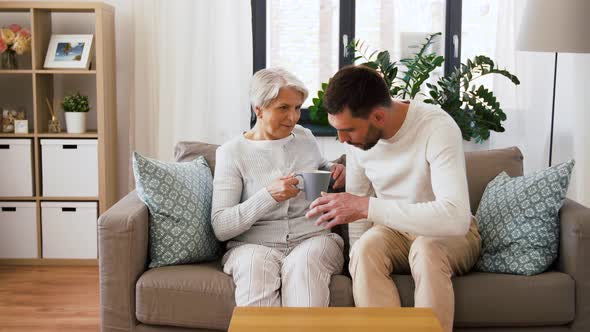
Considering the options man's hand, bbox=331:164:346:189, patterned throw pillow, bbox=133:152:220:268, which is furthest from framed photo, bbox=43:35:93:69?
man's hand, bbox=331:164:346:189

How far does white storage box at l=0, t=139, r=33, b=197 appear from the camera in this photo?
14.3 feet

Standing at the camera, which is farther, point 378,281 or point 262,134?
point 262,134

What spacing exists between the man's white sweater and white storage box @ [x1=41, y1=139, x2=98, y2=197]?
1945 mm

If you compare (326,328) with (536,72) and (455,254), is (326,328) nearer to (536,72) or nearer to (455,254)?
(455,254)

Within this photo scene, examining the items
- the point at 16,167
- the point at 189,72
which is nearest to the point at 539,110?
the point at 189,72

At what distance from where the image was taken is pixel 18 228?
4395mm

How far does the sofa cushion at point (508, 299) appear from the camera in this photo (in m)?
2.70

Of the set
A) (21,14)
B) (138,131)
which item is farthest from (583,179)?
(21,14)

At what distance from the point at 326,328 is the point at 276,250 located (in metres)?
0.87

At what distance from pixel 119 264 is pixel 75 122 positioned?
5.89 feet

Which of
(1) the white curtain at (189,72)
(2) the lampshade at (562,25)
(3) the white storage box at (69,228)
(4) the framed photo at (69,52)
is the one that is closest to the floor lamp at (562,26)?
(2) the lampshade at (562,25)

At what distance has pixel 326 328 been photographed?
2021 mm

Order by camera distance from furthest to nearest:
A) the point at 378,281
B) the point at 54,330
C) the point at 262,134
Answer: the point at 54,330 < the point at 262,134 < the point at 378,281

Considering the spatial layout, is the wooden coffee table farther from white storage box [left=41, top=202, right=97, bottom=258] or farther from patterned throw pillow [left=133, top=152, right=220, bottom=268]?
white storage box [left=41, top=202, right=97, bottom=258]
